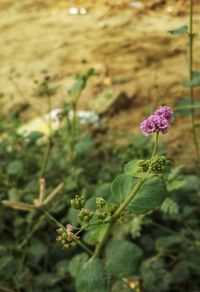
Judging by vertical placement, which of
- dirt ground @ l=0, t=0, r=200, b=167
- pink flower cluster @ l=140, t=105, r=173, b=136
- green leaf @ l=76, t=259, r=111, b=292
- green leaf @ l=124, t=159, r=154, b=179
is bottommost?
dirt ground @ l=0, t=0, r=200, b=167

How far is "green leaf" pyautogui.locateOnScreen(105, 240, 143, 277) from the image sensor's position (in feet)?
5.87

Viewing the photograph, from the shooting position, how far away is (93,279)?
1.58 metres

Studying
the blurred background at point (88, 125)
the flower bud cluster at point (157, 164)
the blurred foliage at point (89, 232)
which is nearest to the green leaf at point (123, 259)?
the blurred foliage at point (89, 232)

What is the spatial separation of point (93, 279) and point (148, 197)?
1.10ft

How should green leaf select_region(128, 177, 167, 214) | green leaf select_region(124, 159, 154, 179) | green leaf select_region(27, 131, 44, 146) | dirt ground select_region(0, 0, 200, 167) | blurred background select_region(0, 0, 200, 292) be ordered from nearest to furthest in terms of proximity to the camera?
1. green leaf select_region(124, 159, 154, 179)
2. green leaf select_region(128, 177, 167, 214)
3. blurred background select_region(0, 0, 200, 292)
4. green leaf select_region(27, 131, 44, 146)
5. dirt ground select_region(0, 0, 200, 167)

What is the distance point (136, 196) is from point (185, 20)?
443 cm

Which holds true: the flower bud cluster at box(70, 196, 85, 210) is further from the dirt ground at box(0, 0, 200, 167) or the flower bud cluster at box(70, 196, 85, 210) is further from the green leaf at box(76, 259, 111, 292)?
the dirt ground at box(0, 0, 200, 167)

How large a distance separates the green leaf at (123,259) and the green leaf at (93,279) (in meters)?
0.17

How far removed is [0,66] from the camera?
527 centimetres

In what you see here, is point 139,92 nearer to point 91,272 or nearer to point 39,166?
point 39,166

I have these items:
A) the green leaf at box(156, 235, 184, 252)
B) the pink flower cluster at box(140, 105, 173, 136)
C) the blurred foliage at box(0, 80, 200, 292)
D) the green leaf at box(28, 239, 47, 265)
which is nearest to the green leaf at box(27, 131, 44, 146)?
the blurred foliage at box(0, 80, 200, 292)

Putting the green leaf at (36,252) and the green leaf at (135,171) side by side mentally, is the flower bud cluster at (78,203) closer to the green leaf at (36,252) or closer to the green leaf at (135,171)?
the green leaf at (135,171)

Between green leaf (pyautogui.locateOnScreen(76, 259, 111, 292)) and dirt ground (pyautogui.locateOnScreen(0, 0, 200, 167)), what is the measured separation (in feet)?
5.72

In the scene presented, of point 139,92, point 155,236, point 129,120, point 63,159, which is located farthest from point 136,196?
point 139,92
